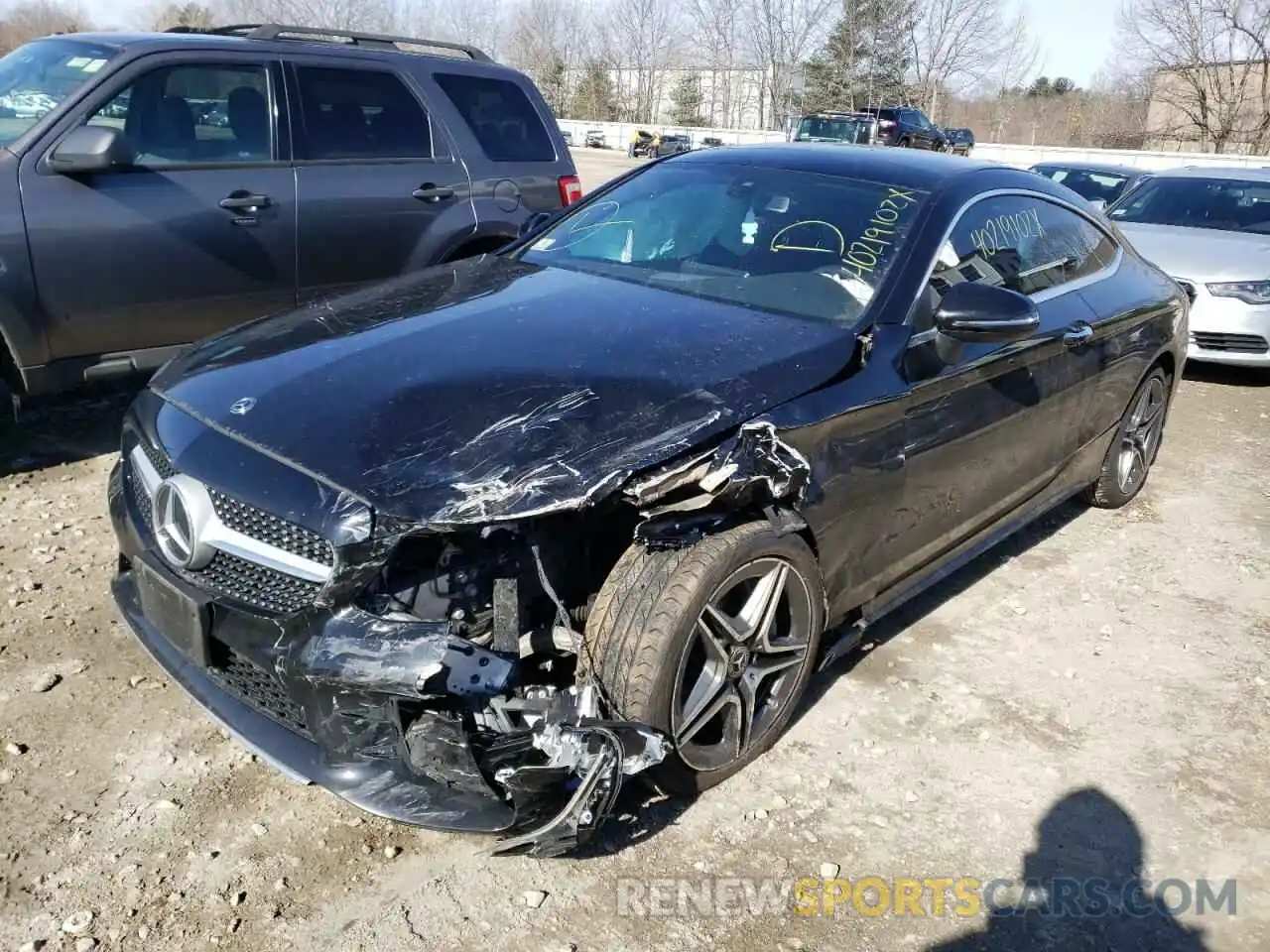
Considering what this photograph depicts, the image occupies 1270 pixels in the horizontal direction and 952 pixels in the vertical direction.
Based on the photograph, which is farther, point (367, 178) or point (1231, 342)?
point (1231, 342)

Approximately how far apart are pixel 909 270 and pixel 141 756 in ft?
9.12

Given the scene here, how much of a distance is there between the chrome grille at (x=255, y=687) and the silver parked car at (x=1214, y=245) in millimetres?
7799

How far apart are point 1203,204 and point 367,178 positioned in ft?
24.8

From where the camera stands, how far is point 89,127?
181 inches

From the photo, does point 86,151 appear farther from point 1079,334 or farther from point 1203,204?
point 1203,204

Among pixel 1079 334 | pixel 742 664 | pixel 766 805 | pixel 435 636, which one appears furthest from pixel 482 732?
pixel 1079 334

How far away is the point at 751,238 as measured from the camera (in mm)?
3664

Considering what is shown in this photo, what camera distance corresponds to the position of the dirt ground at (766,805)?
2.49 m

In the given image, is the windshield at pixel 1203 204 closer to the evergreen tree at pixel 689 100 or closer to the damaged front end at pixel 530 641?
the damaged front end at pixel 530 641

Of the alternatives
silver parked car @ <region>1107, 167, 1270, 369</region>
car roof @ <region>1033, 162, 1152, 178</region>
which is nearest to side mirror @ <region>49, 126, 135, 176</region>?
silver parked car @ <region>1107, 167, 1270, 369</region>

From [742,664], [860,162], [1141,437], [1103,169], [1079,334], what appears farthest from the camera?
[1103,169]

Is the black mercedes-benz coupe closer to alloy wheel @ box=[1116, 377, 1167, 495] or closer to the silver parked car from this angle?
alloy wheel @ box=[1116, 377, 1167, 495]

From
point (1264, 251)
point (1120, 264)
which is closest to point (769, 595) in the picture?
point (1120, 264)

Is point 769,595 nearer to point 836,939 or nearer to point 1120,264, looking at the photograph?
point 836,939
